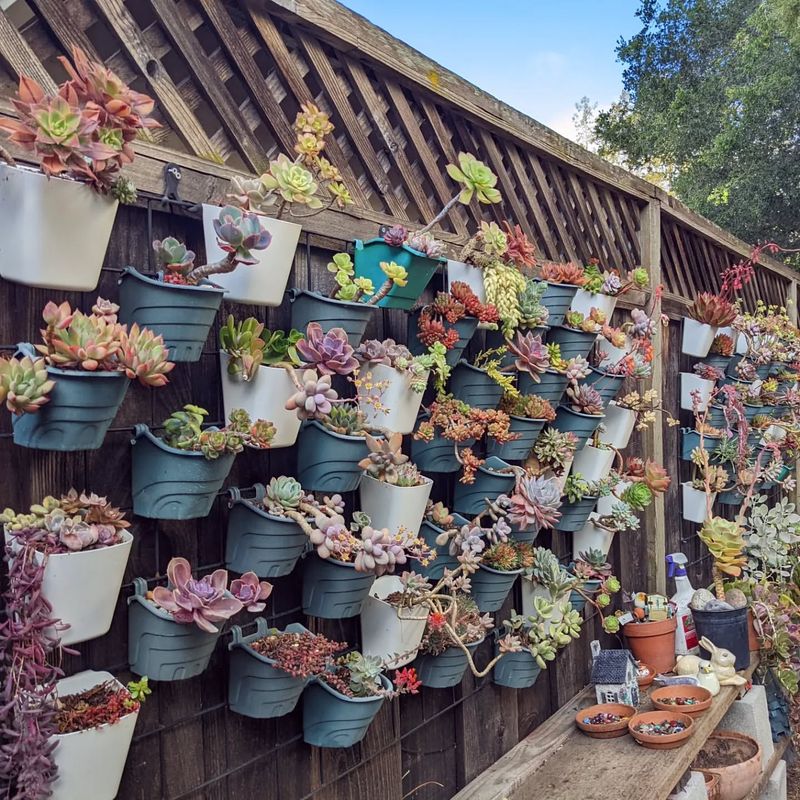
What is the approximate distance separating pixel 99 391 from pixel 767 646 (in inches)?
107

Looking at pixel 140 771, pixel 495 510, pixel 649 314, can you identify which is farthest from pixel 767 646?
pixel 140 771

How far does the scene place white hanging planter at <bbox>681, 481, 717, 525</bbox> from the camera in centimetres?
318

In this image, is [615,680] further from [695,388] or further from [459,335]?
[695,388]

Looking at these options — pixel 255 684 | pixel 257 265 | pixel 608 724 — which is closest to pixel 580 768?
pixel 608 724

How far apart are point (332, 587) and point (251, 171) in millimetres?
742

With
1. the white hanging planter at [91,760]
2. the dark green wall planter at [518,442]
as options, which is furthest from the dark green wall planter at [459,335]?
the white hanging planter at [91,760]

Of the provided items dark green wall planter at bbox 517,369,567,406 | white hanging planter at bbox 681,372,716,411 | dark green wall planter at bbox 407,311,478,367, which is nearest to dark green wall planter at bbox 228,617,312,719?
dark green wall planter at bbox 407,311,478,367

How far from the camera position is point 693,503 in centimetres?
320

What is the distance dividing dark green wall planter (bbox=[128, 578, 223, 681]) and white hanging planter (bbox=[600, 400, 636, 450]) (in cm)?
160

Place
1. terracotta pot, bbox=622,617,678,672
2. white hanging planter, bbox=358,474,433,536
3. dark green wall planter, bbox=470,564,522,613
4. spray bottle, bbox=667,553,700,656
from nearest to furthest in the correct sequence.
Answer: white hanging planter, bbox=358,474,433,536 → dark green wall planter, bbox=470,564,522,613 → terracotta pot, bbox=622,617,678,672 → spray bottle, bbox=667,553,700,656

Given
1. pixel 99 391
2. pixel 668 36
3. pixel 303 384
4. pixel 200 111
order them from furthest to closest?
pixel 668 36 → pixel 200 111 → pixel 303 384 → pixel 99 391

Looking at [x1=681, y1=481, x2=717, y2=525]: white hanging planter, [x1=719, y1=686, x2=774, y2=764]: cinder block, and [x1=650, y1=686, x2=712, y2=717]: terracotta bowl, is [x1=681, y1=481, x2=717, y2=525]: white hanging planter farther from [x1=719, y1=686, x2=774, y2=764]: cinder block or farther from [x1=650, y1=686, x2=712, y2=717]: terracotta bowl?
[x1=650, y1=686, x2=712, y2=717]: terracotta bowl

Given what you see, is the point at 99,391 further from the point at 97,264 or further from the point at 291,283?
the point at 291,283

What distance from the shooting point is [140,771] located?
1171mm
